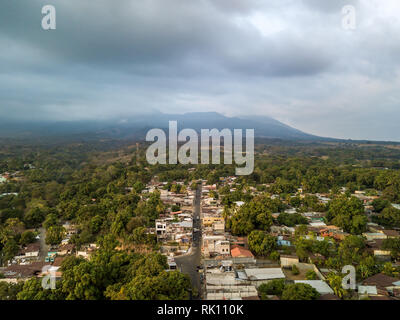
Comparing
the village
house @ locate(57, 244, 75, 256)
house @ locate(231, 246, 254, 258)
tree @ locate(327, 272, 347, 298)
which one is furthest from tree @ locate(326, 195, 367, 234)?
house @ locate(57, 244, 75, 256)

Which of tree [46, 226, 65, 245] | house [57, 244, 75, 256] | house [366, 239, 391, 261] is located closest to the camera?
house [366, 239, 391, 261]

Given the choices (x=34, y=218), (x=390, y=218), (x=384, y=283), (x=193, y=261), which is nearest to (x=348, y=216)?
(x=390, y=218)

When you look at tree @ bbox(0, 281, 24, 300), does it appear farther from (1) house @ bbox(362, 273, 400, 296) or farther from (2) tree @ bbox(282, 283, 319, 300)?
(1) house @ bbox(362, 273, 400, 296)

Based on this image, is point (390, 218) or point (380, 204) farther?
→ point (380, 204)

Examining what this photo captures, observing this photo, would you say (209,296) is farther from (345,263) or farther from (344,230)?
(344,230)

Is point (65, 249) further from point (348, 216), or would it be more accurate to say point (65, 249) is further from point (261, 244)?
point (348, 216)
